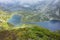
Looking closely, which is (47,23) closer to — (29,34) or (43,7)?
(43,7)

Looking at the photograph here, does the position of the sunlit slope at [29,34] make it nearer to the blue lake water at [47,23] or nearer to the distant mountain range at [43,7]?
the blue lake water at [47,23]

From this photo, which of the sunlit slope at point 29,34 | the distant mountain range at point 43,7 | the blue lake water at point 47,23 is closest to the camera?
the sunlit slope at point 29,34

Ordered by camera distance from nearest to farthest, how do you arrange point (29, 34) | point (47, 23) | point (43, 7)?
point (29, 34) < point (47, 23) < point (43, 7)

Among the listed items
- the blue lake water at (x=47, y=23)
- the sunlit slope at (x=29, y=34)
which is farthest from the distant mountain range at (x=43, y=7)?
the sunlit slope at (x=29, y=34)

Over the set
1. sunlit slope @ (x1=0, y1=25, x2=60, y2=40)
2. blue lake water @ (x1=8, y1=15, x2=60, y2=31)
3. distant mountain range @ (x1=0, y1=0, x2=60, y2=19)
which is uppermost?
distant mountain range @ (x1=0, y1=0, x2=60, y2=19)

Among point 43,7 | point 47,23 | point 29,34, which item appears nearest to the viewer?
point 29,34

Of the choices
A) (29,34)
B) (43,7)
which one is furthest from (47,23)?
(29,34)

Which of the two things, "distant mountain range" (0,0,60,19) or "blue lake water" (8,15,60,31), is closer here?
"blue lake water" (8,15,60,31)

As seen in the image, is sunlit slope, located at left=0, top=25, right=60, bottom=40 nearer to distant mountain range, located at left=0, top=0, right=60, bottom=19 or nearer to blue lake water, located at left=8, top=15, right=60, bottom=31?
blue lake water, located at left=8, top=15, right=60, bottom=31

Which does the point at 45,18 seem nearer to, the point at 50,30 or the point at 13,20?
the point at 50,30

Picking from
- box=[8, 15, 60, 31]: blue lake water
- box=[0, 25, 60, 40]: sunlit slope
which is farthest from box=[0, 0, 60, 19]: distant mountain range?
box=[0, 25, 60, 40]: sunlit slope

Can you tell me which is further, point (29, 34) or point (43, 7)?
point (43, 7)
